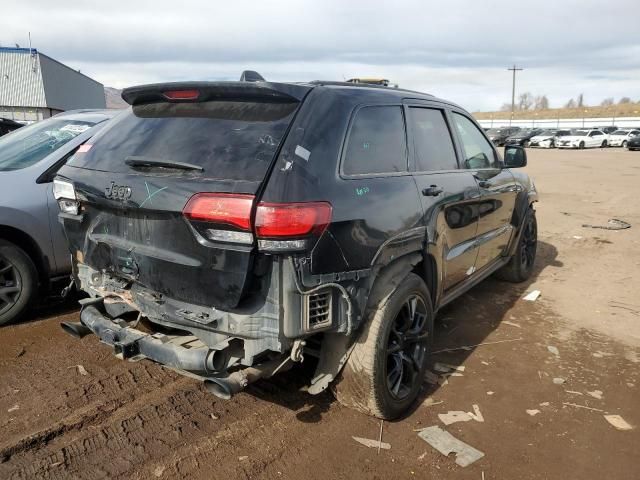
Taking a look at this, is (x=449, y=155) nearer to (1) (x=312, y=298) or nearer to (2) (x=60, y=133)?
(1) (x=312, y=298)

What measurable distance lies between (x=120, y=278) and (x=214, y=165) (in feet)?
3.14

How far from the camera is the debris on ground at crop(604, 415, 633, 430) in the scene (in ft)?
10.7

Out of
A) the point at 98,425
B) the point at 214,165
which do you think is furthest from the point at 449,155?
the point at 98,425

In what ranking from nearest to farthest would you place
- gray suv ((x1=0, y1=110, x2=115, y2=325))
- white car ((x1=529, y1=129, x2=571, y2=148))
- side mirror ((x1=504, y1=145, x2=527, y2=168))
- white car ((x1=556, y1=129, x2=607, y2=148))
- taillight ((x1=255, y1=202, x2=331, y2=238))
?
taillight ((x1=255, y1=202, x2=331, y2=238)), gray suv ((x1=0, y1=110, x2=115, y2=325)), side mirror ((x1=504, y1=145, x2=527, y2=168)), white car ((x1=556, y1=129, x2=607, y2=148)), white car ((x1=529, y1=129, x2=571, y2=148))

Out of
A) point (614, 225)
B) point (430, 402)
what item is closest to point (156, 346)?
point (430, 402)

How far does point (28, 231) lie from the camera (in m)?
4.29

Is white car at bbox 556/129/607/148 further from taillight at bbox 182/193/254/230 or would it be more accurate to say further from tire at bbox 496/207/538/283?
taillight at bbox 182/193/254/230

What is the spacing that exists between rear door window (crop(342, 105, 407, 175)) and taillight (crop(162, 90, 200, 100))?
34.9 inches

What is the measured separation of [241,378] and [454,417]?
1.49 meters

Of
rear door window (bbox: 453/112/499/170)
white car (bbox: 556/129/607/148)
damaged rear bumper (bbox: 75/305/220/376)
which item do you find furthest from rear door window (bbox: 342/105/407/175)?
white car (bbox: 556/129/607/148)

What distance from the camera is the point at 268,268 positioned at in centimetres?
249

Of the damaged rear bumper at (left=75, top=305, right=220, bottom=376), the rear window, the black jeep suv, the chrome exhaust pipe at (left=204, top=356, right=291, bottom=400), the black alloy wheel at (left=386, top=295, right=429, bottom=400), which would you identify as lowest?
the black alloy wheel at (left=386, top=295, right=429, bottom=400)

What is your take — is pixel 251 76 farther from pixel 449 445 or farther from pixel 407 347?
pixel 449 445

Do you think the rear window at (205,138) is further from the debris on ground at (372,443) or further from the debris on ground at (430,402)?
the debris on ground at (430,402)
